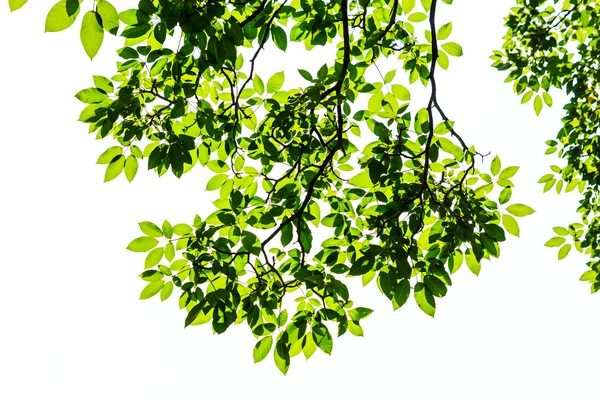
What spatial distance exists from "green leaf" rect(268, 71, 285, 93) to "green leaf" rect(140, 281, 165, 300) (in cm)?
167

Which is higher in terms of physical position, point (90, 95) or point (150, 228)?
point (90, 95)

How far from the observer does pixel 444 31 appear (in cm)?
360

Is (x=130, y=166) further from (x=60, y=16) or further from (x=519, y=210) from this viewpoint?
(x=519, y=210)

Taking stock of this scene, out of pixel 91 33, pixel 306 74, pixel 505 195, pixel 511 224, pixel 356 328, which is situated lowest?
pixel 356 328

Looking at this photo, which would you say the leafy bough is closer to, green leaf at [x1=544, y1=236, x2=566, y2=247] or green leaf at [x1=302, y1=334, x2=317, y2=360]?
green leaf at [x1=302, y1=334, x2=317, y2=360]

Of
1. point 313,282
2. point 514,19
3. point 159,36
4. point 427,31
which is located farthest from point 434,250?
point 514,19

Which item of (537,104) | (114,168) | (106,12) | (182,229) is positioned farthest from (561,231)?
(106,12)

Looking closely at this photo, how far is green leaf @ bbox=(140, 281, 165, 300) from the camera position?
3.09 metres

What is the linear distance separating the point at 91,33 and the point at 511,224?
2550 mm

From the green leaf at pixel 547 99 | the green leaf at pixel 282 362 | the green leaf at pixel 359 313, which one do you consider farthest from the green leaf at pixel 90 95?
the green leaf at pixel 547 99

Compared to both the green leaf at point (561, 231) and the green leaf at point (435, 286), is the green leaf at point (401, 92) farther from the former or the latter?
the green leaf at point (561, 231)

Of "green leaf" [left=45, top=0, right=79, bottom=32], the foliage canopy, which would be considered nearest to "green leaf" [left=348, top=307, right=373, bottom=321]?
the foliage canopy

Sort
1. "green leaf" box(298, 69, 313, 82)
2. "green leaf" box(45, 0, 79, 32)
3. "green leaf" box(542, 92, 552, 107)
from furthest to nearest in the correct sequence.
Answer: "green leaf" box(542, 92, 552, 107) → "green leaf" box(298, 69, 313, 82) → "green leaf" box(45, 0, 79, 32)

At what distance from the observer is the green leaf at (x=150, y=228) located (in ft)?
10.4
